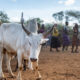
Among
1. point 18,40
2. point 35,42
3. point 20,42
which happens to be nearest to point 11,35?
point 18,40

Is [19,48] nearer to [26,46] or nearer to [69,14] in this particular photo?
[26,46]

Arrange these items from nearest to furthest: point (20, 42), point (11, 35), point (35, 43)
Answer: point (35, 43), point (20, 42), point (11, 35)

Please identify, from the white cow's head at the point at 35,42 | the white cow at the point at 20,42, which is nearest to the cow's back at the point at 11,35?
the white cow at the point at 20,42

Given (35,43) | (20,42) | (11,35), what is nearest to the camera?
(35,43)

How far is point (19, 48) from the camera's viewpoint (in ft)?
20.7

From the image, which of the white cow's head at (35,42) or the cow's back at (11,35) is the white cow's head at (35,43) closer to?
the white cow's head at (35,42)

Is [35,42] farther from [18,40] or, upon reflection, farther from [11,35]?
[11,35]

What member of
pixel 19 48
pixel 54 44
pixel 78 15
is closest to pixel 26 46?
pixel 19 48

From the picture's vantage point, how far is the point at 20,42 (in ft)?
20.8

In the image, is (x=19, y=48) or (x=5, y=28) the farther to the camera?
(x=5, y=28)

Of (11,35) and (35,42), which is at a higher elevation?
(11,35)

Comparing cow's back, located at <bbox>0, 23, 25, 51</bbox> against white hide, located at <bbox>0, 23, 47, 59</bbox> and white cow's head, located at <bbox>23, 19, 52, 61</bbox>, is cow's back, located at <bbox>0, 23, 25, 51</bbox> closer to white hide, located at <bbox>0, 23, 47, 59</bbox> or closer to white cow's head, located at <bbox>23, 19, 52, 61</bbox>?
white hide, located at <bbox>0, 23, 47, 59</bbox>

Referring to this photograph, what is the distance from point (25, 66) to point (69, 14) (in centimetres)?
2979

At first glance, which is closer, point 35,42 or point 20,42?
point 35,42
